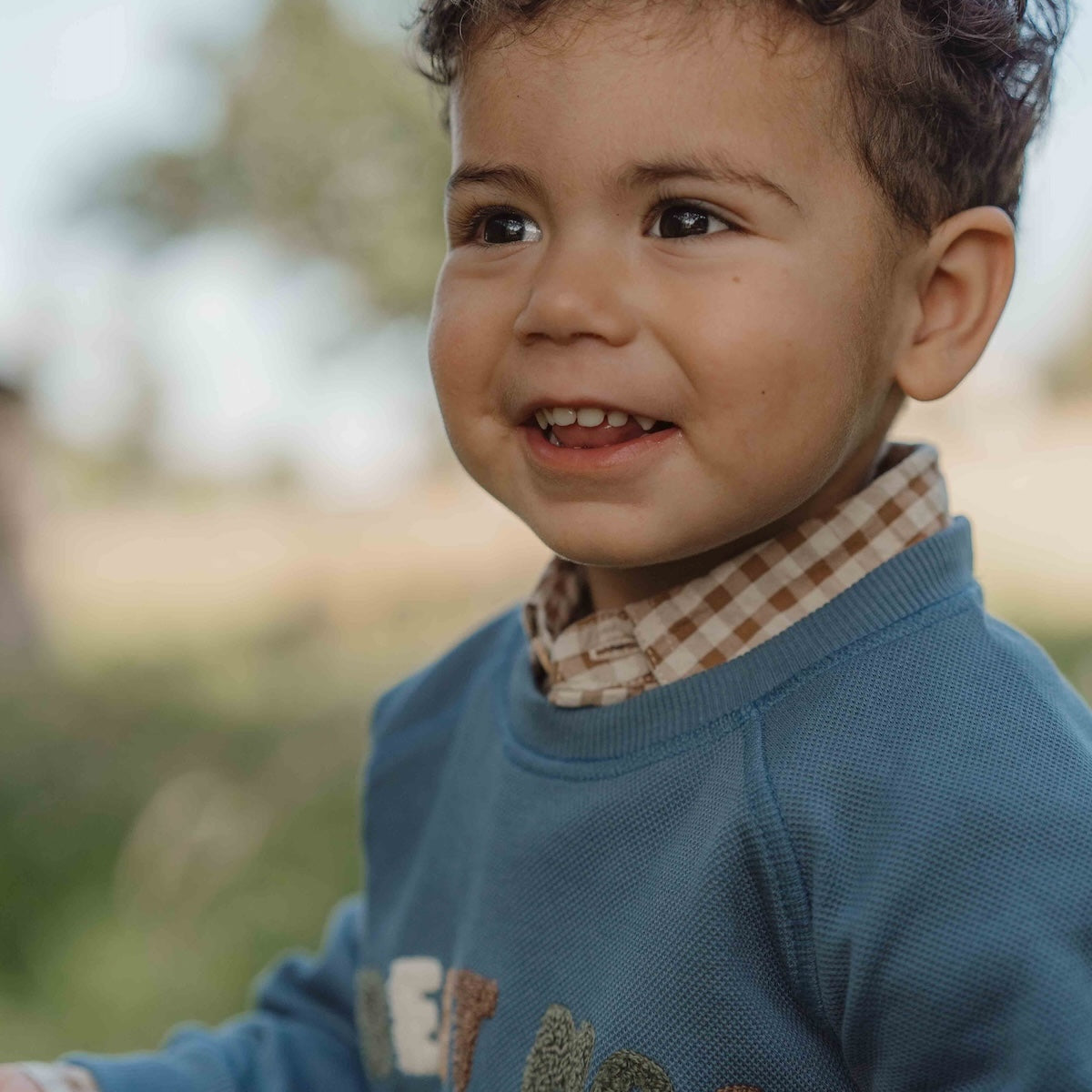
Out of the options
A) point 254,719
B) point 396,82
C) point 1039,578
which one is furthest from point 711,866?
point 396,82

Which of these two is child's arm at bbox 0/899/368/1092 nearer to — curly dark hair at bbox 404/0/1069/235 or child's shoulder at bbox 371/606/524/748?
child's shoulder at bbox 371/606/524/748

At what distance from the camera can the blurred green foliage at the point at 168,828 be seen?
2637mm

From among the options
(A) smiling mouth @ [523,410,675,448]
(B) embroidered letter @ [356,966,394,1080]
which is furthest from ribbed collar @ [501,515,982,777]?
(B) embroidered letter @ [356,966,394,1080]

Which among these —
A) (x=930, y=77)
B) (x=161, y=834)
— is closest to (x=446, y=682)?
(x=930, y=77)

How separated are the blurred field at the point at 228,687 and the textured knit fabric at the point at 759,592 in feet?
5.19

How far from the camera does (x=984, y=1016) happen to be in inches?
38.0

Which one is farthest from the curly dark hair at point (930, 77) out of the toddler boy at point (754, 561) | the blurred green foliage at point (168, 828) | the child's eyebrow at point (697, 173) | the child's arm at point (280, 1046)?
the blurred green foliage at point (168, 828)

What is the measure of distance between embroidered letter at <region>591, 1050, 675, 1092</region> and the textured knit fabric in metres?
0.32

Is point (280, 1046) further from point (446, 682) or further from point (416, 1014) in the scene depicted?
point (446, 682)

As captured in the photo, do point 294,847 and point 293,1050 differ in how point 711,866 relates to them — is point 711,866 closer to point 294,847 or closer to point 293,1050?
point 293,1050

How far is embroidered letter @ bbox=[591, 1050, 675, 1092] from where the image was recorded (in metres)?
A: 1.12

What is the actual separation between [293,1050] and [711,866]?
0.78 metres

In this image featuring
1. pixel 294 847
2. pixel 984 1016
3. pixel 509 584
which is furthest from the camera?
pixel 509 584

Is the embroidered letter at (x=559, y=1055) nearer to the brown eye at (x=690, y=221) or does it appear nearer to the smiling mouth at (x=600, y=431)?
the smiling mouth at (x=600, y=431)
